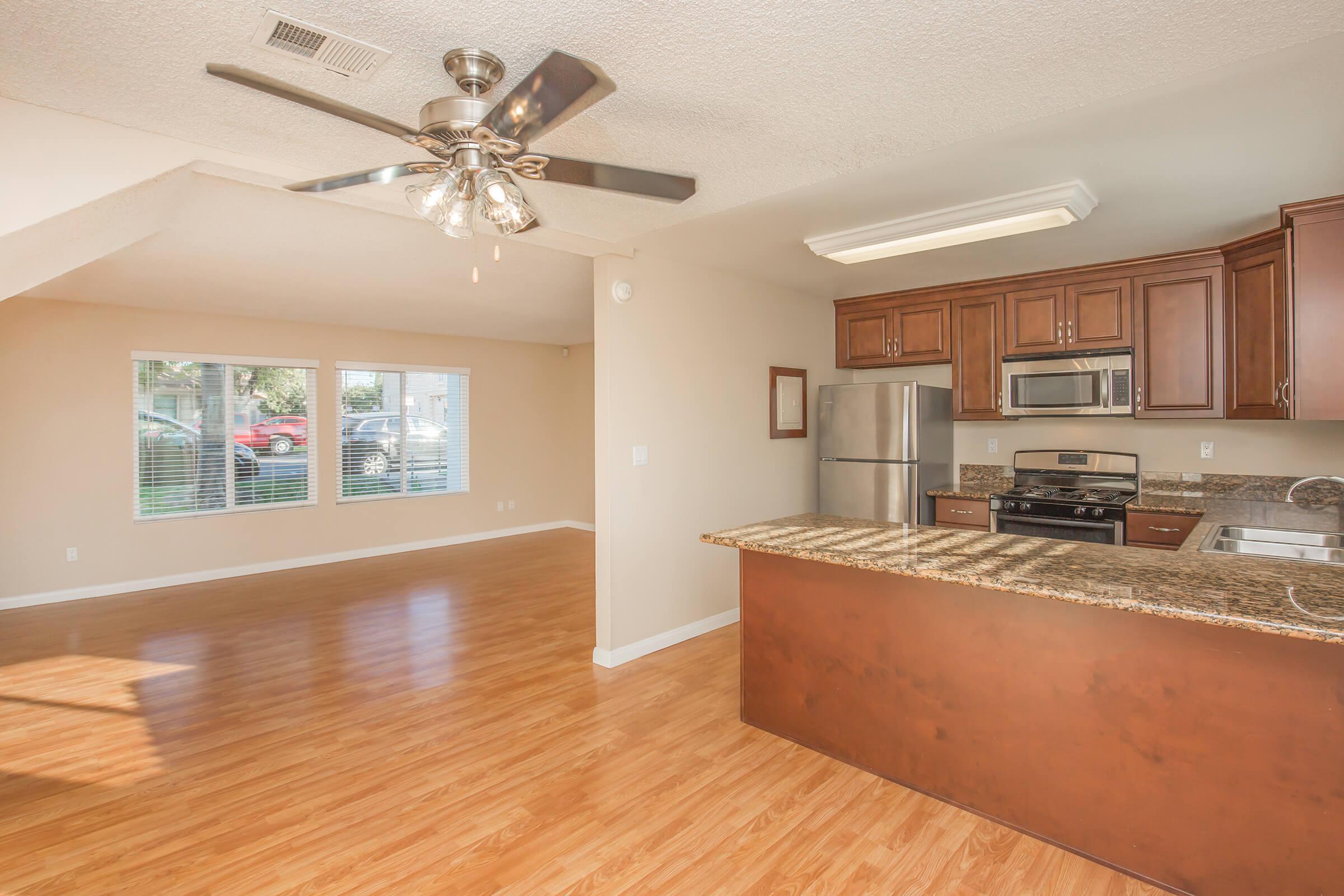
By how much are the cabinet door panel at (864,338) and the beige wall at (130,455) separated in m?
4.18

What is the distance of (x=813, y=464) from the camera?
5102 mm

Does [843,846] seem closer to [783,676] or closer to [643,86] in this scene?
[783,676]

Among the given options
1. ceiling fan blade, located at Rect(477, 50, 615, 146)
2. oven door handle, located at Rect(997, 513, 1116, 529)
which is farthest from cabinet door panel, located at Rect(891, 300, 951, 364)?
ceiling fan blade, located at Rect(477, 50, 615, 146)

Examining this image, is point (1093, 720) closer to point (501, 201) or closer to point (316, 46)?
point (501, 201)

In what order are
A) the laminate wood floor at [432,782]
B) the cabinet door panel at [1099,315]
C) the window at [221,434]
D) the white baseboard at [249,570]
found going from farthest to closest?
the window at [221,434], the white baseboard at [249,570], the cabinet door panel at [1099,315], the laminate wood floor at [432,782]

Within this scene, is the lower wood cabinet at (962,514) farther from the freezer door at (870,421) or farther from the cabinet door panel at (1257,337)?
the cabinet door panel at (1257,337)

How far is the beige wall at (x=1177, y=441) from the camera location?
3.71m

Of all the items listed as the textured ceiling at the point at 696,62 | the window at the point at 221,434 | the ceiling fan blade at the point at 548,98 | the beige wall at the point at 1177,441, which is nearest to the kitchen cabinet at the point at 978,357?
the beige wall at the point at 1177,441

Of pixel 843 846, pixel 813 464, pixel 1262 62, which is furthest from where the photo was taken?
pixel 813 464

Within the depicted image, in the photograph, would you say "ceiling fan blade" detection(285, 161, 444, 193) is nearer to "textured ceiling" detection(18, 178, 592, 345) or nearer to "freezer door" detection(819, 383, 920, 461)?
"textured ceiling" detection(18, 178, 592, 345)

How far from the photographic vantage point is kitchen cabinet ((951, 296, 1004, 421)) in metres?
4.49

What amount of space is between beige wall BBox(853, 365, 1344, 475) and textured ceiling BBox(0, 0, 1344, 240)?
2964 mm

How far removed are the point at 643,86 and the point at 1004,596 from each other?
1.92 metres

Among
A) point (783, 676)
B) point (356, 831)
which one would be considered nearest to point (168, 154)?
point (356, 831)
